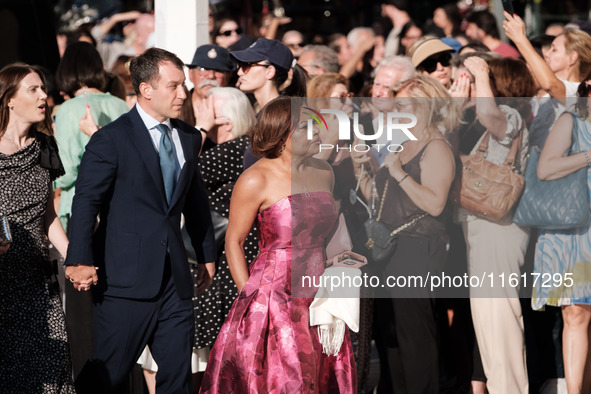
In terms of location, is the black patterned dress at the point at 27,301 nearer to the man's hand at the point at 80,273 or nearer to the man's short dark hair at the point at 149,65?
the man's hand at the point at 80,273

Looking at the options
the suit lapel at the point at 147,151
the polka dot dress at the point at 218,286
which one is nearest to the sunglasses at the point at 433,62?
the polka dot dress at the point at 218,286

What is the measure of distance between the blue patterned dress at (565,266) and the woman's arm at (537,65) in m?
0.40

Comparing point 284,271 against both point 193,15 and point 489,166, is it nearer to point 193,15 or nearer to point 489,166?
point 489,166

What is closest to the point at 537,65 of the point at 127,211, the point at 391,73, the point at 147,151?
the point at 391,73

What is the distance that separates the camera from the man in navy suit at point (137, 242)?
5180 mm

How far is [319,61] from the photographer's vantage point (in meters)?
8.64

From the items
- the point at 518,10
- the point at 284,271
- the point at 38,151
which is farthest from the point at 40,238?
the point at 518,10

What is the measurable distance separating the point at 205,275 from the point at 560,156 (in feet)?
7.69

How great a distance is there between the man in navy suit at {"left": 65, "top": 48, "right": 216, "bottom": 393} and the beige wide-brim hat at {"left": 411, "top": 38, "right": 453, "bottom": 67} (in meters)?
2.66

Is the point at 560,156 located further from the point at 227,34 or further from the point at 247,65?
Answer: the point at 227,34

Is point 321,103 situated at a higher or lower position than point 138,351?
higher

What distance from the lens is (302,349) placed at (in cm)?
507

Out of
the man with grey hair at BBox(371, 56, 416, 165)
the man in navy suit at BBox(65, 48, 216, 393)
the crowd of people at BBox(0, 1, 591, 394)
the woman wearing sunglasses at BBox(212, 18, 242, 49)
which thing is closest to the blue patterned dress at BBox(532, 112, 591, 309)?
the crowd of people at BBox(0, 1, 591, 394)

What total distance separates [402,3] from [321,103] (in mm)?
6328
